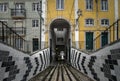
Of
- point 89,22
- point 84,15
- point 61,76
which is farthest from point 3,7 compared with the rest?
point 61,76

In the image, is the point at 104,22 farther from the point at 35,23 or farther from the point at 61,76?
the point at 61,76

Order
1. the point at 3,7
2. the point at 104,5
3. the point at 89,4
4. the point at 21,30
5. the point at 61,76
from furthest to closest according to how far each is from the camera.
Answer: the point at 3,7 < the point at 21,30 < the point at 104,5 < the point at 89,4 < the point at 61,76

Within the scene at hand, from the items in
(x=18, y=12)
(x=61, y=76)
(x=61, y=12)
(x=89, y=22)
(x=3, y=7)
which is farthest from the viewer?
(x=3, y=7)

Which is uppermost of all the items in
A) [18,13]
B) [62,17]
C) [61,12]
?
[18,13]

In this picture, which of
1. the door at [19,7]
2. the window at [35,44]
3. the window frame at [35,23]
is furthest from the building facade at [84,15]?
the door at [19,7]

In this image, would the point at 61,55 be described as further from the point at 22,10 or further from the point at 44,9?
the point at 44,9

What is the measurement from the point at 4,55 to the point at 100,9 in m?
34.8

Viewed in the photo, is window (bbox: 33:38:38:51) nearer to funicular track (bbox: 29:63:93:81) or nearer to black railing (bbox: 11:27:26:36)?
black railing (bbox: 11:27:26:36)

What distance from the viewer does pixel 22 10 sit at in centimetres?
4662

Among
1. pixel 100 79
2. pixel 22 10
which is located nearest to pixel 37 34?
pixel 22 10

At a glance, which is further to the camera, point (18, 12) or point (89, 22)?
point (18, 12)

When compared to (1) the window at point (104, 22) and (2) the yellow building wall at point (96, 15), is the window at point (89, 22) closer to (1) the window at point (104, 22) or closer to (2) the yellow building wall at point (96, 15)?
(2) the yellow building wall at point (96, 15)

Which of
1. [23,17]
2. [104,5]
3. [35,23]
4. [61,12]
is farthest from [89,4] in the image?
[23,17]

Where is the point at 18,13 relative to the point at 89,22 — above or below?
above
